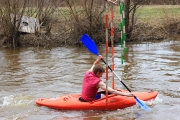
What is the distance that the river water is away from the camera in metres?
6.16

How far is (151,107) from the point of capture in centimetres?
640

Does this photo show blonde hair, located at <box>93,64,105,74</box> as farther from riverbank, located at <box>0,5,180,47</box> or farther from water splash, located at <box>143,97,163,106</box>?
riverbank, located at <box>0,5,180,47</box>

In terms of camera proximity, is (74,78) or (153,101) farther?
(74,78)

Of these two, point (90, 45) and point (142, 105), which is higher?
point (90, 45)

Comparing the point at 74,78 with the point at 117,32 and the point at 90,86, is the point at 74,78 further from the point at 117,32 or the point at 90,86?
the point at 117,32

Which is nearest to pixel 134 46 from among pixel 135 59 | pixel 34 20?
pixel 135 59

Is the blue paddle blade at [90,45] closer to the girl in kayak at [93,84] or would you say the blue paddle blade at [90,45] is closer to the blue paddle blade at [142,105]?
the girl in kayak at [93,84]

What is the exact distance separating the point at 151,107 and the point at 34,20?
9.51m

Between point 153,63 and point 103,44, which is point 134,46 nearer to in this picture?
point 103,44

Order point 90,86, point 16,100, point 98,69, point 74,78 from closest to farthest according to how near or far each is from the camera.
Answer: point 98,69
point 90,86
point 16,100
point 74,78

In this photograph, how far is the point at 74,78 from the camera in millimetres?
8914

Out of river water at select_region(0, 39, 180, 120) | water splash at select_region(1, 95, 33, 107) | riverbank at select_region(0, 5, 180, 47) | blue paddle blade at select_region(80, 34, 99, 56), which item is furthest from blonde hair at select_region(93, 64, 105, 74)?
riverbank at select_region(0, 5, 180, 47)

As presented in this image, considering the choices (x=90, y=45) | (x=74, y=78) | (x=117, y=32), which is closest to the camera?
(x=90, y=45)

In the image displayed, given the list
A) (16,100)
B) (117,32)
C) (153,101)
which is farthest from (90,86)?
(117,32)
